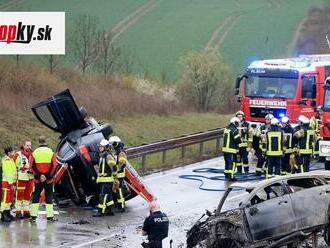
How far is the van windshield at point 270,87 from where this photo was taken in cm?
2334

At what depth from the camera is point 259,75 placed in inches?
946

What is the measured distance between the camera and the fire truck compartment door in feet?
52.0

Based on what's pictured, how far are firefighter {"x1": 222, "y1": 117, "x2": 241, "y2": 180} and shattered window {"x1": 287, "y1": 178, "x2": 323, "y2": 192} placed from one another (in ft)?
24.3

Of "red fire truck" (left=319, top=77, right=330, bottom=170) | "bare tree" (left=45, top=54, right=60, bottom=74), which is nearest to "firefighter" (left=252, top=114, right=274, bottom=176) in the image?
"red fire truck" (left=319, top=77, right=330, bottom=170)

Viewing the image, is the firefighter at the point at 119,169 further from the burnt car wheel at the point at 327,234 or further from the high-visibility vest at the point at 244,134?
the burnt car wheel at the point at 327,234

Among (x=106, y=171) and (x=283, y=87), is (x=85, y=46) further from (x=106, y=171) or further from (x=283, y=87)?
(x=106, y=171)

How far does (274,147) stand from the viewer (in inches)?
728

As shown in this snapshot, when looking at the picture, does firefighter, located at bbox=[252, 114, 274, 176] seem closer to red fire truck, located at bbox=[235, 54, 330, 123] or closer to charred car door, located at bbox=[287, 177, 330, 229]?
red fire truck, located at bbox=[235, 54, 330, 123]

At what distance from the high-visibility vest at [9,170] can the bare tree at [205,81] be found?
22.6 m

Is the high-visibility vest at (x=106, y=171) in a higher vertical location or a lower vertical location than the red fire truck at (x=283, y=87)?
lower

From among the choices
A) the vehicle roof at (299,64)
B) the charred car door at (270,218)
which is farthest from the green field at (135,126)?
the charred car door at (270,218)

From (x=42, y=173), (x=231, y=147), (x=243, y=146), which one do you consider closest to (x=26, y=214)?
(x=42, y=173)

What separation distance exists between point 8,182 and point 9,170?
24 centimetres

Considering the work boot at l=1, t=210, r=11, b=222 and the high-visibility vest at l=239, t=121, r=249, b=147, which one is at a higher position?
the high-visibility vest at l=239, t=121, r=249, b=147
